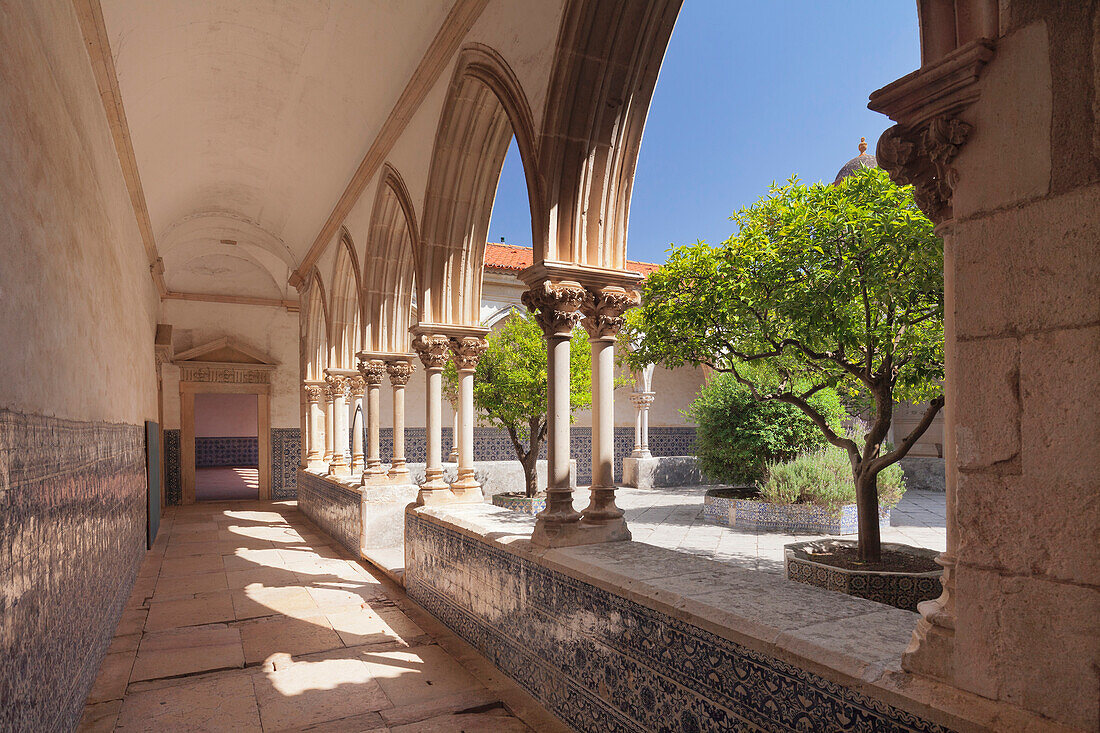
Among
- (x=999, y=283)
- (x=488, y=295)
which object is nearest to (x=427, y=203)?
(x=999, y=283)

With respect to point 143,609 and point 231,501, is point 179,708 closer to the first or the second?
point 143,609

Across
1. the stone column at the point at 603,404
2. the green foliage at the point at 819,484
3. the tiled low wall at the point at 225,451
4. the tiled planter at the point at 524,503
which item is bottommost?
the tiled low wall at the point at 225,451

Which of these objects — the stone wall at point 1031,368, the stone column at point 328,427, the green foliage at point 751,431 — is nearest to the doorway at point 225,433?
the stone column at point 328,427

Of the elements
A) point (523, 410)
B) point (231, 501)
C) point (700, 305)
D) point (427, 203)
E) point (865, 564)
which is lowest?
point (231, 501)

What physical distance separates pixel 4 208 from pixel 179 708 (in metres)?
2.67

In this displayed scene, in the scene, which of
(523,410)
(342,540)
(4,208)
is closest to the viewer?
(4,208)

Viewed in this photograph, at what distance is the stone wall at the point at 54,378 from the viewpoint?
86.4 inches

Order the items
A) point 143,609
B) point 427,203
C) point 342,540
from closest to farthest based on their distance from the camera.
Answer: point 143,609 → point 427,203 → point 342,540

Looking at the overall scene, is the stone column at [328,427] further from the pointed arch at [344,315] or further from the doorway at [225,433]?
the doorway at [225,433]

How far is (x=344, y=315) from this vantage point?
33.2 feet

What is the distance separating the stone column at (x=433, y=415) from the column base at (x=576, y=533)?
2.07 m

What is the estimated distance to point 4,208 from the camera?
2.18m

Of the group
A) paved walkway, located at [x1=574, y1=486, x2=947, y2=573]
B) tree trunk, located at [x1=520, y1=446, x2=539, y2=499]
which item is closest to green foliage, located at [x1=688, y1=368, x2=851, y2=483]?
paved walkway, located at [x1=574, y1=486, x2=947, y2=573]

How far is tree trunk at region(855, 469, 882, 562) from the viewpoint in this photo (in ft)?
14.0
